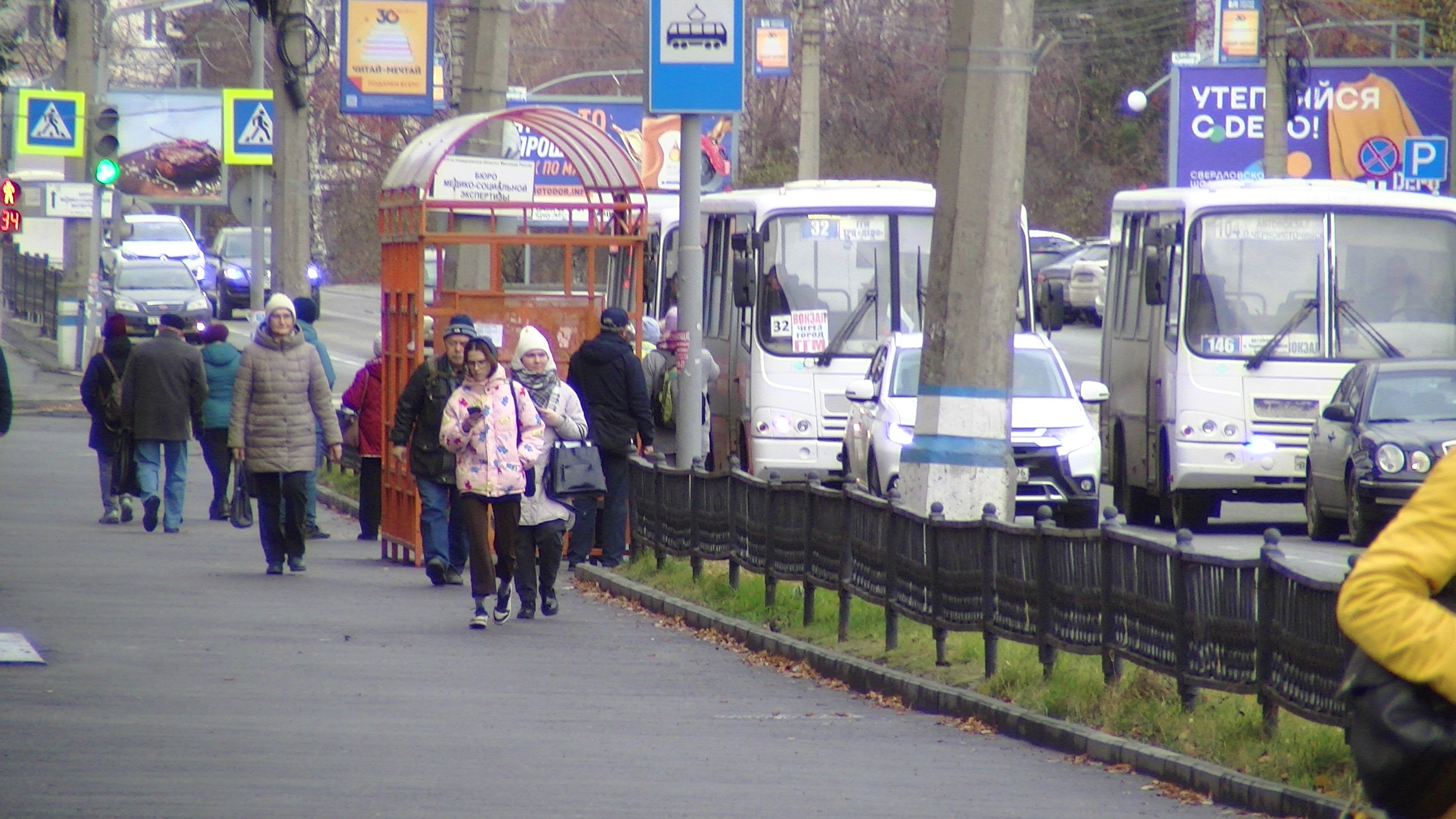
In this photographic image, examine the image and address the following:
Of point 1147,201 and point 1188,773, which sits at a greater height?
point 1147,201

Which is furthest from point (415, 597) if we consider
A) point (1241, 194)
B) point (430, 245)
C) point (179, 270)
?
point (179, 270)

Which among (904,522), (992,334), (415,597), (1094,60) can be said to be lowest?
(415,597)

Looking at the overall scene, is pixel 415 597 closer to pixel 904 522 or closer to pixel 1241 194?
pixel 904 522

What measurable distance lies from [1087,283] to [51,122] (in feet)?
73.1

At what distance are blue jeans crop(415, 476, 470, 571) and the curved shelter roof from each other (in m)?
2.20

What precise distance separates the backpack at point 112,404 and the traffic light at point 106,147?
13.3m

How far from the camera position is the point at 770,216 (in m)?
21.8

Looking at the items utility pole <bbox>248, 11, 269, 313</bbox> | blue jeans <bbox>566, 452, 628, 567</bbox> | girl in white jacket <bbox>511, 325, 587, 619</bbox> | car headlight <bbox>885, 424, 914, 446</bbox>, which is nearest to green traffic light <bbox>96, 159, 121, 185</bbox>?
utility pole <bbox>248, 11, 269, 313</bbox>

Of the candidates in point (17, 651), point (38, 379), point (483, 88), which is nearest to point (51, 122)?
point (38, 379)

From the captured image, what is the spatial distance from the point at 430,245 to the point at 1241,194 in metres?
7.74

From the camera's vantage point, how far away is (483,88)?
2000 centimetres

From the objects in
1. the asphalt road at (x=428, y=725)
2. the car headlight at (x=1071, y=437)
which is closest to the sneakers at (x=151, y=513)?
the asphalt road at (x=428, y=725)

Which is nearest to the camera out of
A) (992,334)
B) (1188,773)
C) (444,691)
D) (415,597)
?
(1188,773)

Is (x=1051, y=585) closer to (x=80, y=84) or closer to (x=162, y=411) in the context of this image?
(x=162, y=411)
